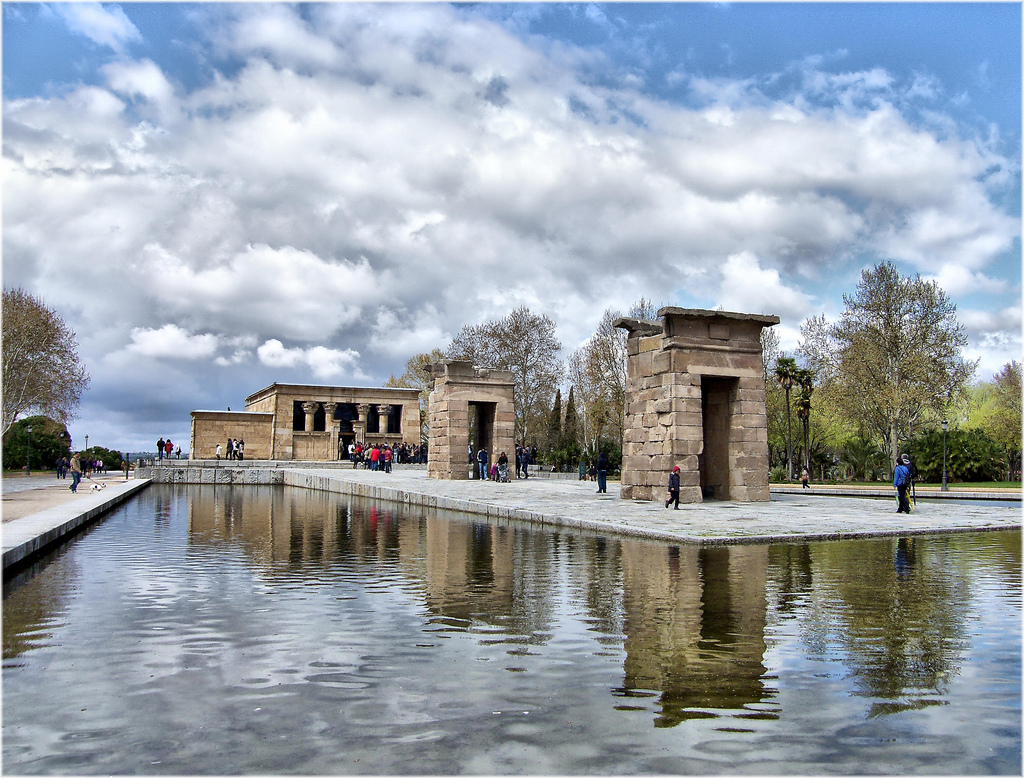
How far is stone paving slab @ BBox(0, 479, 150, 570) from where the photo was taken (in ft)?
33.7

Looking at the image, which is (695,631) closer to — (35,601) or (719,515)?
(35,601)

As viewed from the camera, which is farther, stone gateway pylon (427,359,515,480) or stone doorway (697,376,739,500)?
stone gateway pylon (427,359,515,480)

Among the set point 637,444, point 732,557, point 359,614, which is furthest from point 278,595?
point 637,444

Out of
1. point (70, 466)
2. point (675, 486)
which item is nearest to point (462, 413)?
point (70, 466)

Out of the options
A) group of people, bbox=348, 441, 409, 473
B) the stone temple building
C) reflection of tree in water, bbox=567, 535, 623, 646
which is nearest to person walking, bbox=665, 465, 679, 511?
reflection of tree in water, bbox=567, 535, 623, 646

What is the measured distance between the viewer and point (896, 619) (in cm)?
709

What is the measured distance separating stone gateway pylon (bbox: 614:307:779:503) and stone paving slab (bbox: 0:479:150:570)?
484 inches

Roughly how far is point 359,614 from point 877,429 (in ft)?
141

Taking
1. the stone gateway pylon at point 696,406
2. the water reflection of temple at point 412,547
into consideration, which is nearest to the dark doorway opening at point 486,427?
the water reflection of temple at point 412,547

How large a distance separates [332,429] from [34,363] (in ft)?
57.6

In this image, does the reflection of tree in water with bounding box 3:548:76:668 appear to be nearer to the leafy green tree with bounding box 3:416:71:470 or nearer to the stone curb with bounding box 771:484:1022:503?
the stone curb with bounding box 771:484:1022:503

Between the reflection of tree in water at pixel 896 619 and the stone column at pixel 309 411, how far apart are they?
4543cm

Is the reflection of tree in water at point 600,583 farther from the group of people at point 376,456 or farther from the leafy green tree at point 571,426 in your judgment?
the leafy green tree at point 571,426

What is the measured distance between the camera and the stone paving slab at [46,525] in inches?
405
